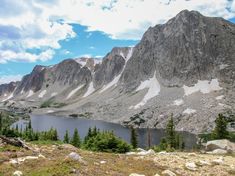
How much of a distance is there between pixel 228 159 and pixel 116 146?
47.8 ft

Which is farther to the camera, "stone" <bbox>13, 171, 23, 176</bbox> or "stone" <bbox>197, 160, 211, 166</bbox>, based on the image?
"stone" <bbox>197, 160, 211, 166</bbox>

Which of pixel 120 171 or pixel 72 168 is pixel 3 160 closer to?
pixel 72 168

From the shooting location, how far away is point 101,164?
65.4ft

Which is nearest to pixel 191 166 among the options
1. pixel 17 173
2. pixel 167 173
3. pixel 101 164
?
pixel 167 173

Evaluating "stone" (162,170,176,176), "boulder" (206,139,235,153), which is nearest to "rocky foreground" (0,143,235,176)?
"stone" (162,170,176,176)

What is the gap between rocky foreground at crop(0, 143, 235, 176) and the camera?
17.2 metres

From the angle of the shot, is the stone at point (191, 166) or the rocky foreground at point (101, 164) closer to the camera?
the rocky foreground at point (101, 164)

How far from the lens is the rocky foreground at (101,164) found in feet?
56.6

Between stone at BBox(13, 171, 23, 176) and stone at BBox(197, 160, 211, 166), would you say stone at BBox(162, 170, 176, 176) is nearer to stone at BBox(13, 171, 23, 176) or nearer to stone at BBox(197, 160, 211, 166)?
stone at BBox(197, 160, 211, 166)

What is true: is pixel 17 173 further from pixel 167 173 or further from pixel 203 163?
pixel 203 163

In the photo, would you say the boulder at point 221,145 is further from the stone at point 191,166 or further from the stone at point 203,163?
the stone at point 191,166

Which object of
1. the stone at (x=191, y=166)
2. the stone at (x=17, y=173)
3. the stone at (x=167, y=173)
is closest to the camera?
the stone at (x=17, y=173)

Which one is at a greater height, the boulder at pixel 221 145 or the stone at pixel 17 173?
the stone at pixel 17 173

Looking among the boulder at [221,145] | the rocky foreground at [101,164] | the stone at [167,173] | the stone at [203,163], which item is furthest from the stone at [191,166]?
the boulder at [221,145]
